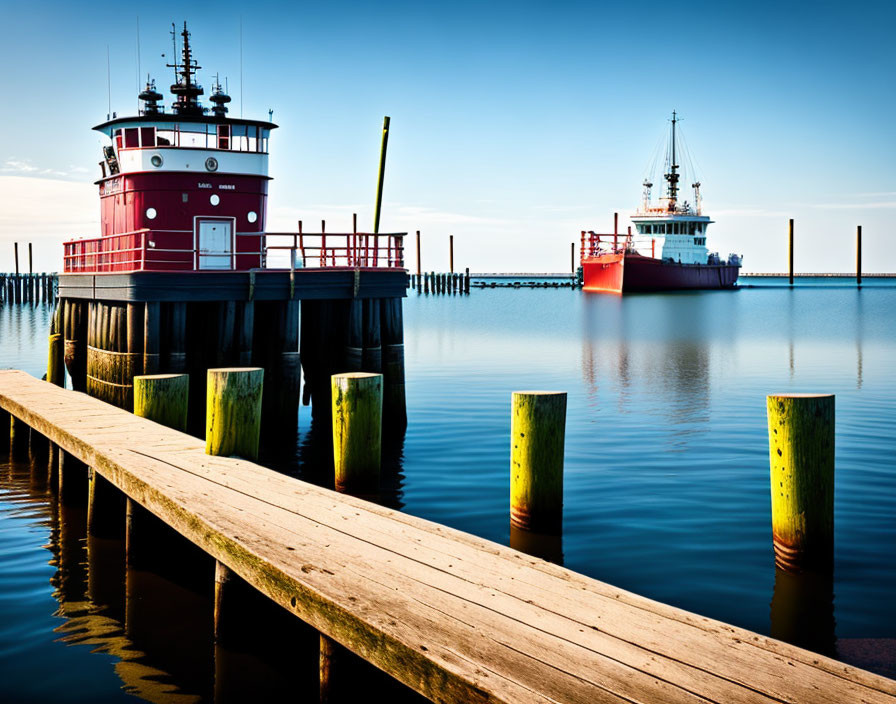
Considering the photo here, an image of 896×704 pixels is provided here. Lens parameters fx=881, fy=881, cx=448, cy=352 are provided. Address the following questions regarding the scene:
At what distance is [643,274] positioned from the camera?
8038 centimetres

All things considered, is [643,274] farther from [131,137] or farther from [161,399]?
[161,399]

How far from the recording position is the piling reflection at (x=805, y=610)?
7777 millimetres

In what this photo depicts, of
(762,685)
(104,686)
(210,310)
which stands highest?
(210,310)

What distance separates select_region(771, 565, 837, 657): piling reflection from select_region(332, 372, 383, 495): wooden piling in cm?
467

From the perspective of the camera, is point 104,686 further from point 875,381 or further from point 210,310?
point 875,381

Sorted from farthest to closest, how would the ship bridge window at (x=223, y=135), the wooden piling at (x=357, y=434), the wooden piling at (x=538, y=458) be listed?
the ship bridge window at (x=223, y=135) < the wooden piling at (x=357, y=434) < the wooden piling at (x=538, y=458)

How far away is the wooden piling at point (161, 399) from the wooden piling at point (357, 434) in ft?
8.41

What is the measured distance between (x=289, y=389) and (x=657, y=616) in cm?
1144

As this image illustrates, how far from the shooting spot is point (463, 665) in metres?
4.64

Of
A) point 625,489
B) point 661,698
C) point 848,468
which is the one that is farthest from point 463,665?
point 848,468

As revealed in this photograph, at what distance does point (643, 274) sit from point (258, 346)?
6706 cm

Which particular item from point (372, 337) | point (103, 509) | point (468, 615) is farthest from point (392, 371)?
point (468, 615)

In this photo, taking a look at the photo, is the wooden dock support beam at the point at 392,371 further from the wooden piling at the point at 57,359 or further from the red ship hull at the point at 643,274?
the red ship hull at the point at 643,274

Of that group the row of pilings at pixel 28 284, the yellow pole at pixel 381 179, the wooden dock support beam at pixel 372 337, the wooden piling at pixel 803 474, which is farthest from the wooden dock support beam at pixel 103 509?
the row of pilings at pixel 28 284
